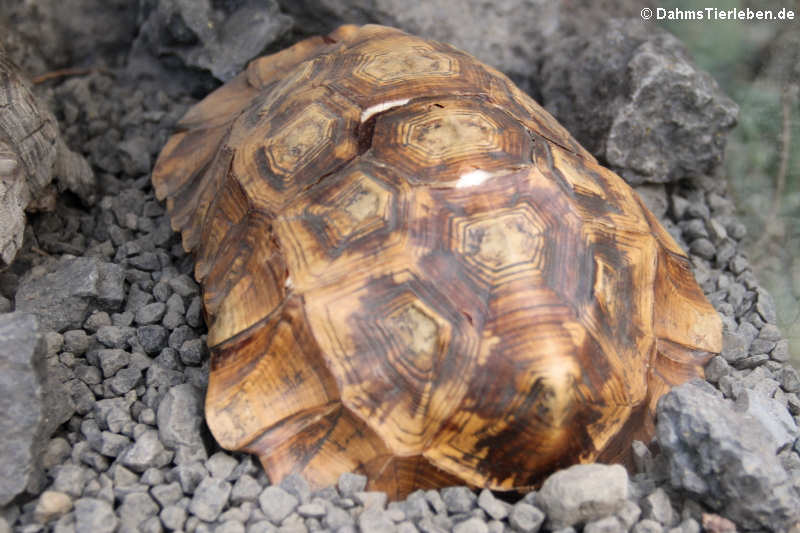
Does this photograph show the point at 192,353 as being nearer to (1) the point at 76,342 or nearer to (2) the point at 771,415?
(1) the point at 76,342

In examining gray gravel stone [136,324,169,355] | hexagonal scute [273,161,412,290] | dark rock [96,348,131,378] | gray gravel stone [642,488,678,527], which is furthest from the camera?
gray gravel stone [136,324,169,355]

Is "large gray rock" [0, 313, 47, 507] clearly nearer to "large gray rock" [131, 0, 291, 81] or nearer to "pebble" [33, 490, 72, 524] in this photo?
"pebble" [33, 490, 72, 524]

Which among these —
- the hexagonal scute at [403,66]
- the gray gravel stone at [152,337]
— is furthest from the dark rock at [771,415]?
the gray gravel stone at [152,337]

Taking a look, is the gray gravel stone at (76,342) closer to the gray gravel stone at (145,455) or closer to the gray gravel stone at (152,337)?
the gray gravel stone at (152,337)

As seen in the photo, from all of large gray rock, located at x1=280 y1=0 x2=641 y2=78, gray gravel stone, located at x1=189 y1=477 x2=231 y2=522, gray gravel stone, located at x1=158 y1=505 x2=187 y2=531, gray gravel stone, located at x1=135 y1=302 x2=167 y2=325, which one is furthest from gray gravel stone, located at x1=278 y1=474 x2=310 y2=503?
large gray rock, located at x1=280 y1=0 x2=641 y2=78

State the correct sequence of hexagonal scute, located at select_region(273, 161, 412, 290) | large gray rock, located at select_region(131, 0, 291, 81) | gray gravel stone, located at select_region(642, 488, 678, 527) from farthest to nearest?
large gray rock, located at select_region(131, 0, 291, 81), hexagonal scute, located at select_region(273, 161, 412, 290), gray gravel stone, located at select_region(642, 488, 678, 527)

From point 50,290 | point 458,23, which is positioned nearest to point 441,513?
point 50,290

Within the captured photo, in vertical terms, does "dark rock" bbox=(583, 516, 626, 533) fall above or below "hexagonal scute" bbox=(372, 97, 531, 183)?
below
